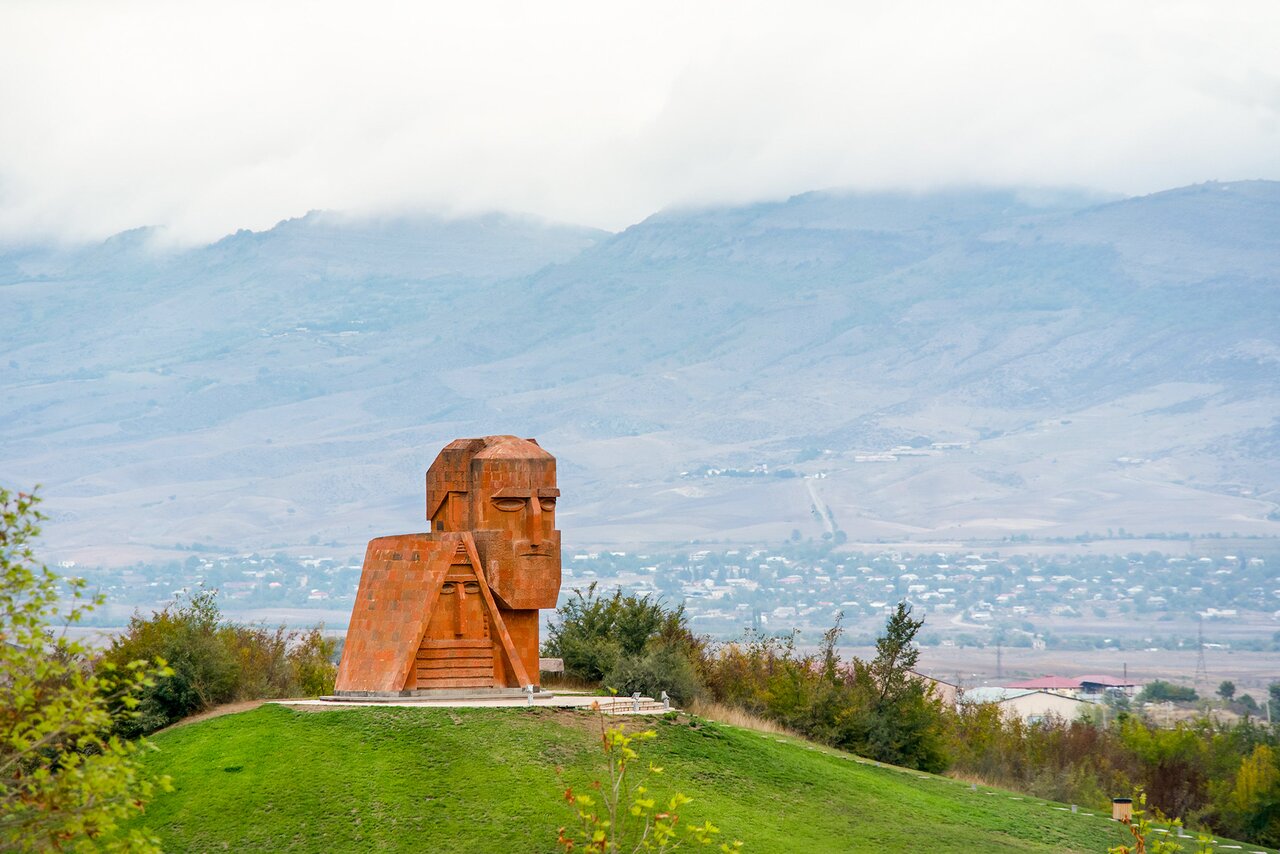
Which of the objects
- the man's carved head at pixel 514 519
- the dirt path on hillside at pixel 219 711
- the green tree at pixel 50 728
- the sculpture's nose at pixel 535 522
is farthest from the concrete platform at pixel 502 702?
the green tree at pixel 50 728

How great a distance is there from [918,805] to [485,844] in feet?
28.4

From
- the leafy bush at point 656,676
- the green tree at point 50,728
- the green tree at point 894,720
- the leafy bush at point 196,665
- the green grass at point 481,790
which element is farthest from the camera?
the green tree at point 894,720

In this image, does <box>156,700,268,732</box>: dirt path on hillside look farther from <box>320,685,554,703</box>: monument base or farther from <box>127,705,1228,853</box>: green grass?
<box>320,685,554,703</box>: monument base

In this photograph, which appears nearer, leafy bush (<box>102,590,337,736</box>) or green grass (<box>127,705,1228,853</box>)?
green grass (<box>127,705,1228,853</box>)

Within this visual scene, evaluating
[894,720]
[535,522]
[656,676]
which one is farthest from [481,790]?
[894,720]

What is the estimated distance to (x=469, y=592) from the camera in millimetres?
32875

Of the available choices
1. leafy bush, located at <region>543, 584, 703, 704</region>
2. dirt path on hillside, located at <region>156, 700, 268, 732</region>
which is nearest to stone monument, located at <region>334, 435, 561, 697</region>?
dirt path on hillside, located at <region>156, 700, 268, 732</region>

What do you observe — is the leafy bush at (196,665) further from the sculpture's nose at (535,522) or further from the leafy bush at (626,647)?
the sculpture's nose at (535,522)

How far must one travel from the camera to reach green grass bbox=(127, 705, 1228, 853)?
26.6 metres

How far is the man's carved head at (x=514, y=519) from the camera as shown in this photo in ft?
109

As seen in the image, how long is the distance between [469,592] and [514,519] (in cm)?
154

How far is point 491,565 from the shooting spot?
33.0m

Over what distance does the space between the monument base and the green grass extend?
121cm

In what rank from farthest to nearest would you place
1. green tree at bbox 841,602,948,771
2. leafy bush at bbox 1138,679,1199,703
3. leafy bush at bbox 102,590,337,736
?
leafy bush at bbox 1138,679,1199,703
green tree at bbox 841,602,948,771
leafy bush at bbox 102,590,337,736
